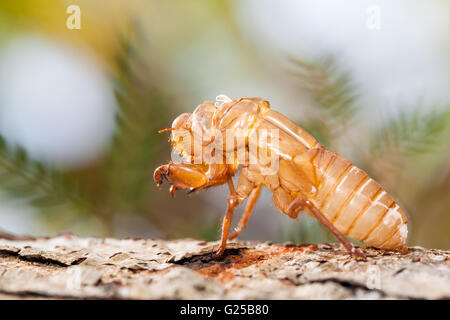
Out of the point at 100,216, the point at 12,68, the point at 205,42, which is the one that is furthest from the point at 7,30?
the point at 100,216

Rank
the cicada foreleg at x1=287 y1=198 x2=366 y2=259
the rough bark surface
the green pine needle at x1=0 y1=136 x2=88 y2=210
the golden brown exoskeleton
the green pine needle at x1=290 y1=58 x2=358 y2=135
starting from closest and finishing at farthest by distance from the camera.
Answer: the rough bark surface, the cicada foreleg at x1=287 y1=198 x2=366 y2=259, the golden brown exoskeleton, the green pine needle at x1=0 y1=136 x2=88 y2=210, the green pine needle at x1=290 y1=58 x2=358 y2=135

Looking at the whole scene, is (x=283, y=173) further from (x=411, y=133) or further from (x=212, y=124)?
(x=411, y=133)

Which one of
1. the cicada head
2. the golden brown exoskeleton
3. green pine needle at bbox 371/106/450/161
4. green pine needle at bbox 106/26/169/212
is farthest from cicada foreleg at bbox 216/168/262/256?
green pine needle at bbox 371/106/450/161

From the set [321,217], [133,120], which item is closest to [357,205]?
[321,217]

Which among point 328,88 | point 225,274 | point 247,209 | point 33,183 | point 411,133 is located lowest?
point 225,274

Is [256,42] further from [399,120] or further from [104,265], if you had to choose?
[104,265]

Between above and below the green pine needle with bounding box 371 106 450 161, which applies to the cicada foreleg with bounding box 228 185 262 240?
below

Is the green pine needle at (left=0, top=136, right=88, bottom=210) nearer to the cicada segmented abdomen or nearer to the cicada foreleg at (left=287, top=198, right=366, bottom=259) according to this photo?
the cicada foreleg at (left=287, top=198, right=366, bottom=259)
